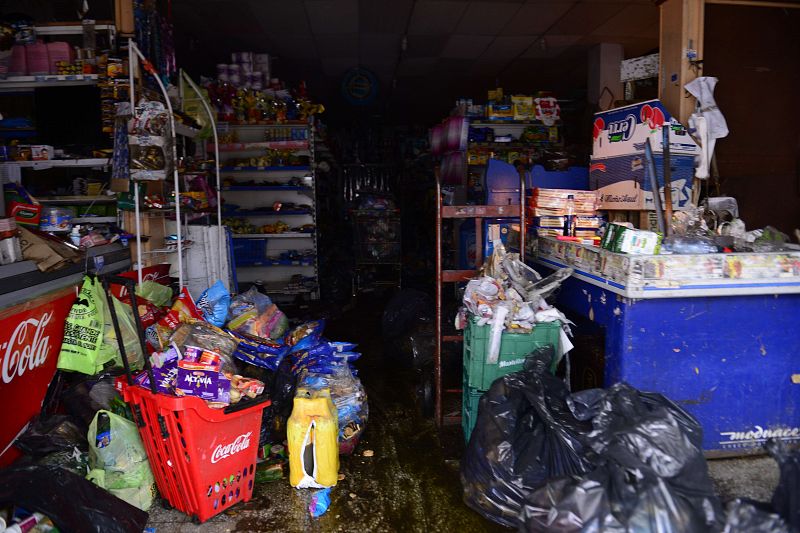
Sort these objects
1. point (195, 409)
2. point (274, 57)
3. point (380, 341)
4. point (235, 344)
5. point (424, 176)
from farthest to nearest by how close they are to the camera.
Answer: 1. point (424, 176)
2. point (274, 57)
3. point (380, 341)
4. point (235, 344)
5. point (195, 409)

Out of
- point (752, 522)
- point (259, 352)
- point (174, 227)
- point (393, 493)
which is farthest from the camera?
point (174, 227)

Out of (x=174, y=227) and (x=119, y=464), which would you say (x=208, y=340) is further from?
(x=174, y=227)

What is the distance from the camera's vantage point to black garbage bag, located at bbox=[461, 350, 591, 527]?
2.37 metres

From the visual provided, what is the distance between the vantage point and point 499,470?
2.43 m

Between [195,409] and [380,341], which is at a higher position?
[195,409]

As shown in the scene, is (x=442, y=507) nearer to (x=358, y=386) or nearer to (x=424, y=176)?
(x=358, y=386)

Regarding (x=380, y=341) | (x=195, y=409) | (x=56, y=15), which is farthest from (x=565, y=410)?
(x=56, y=15)

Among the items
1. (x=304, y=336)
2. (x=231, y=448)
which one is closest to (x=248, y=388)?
(x=231, y=448)

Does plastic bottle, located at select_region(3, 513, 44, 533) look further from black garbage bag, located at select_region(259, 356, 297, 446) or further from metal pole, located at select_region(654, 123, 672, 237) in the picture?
metal pole, located at select_region(654, 123, 672, 237)

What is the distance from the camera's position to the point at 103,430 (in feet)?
9.11

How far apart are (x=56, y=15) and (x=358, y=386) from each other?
5.35 m

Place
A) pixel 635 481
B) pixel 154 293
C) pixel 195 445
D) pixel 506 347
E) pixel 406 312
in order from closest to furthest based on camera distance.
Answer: pixel 635 481 → pixel 195 445 → pixel 506 347 → pixel 154 293 → pixel 406 312

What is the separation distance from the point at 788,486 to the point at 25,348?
3408 mm

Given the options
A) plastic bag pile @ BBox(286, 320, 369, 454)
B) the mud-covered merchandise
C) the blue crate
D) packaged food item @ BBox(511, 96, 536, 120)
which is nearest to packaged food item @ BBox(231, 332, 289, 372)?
the mud-covered merchandise
